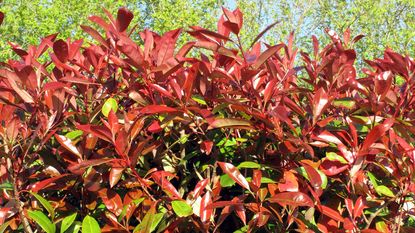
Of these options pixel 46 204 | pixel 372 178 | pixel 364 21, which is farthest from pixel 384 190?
pixel 364 21

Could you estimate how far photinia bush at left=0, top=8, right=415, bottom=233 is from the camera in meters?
1.69

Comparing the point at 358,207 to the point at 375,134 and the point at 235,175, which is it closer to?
the point at 375,134

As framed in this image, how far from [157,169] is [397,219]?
29.0 inches

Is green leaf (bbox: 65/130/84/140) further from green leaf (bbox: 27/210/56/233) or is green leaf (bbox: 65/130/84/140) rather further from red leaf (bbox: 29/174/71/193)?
green leaf (bbox: 27/210/56/233)

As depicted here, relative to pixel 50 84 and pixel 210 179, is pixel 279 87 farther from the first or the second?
pixel 50 84

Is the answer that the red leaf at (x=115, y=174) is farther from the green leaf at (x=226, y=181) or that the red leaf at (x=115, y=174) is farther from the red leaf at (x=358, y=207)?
the red leaf at (x=358, y=207)

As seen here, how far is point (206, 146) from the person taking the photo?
1.73m

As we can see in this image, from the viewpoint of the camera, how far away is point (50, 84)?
1.77 metres

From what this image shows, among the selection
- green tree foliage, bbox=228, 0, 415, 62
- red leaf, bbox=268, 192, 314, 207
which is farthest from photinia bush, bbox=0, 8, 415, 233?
green tree foliage, bbox=228, 0, 415, 62

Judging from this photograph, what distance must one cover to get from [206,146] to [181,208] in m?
0.19

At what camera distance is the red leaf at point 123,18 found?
5.62ft

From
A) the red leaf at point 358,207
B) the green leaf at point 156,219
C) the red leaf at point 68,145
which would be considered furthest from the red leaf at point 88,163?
the red leaf at point 358,207

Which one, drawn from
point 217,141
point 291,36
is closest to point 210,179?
point 217,141

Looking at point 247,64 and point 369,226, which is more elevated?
point 247,64
